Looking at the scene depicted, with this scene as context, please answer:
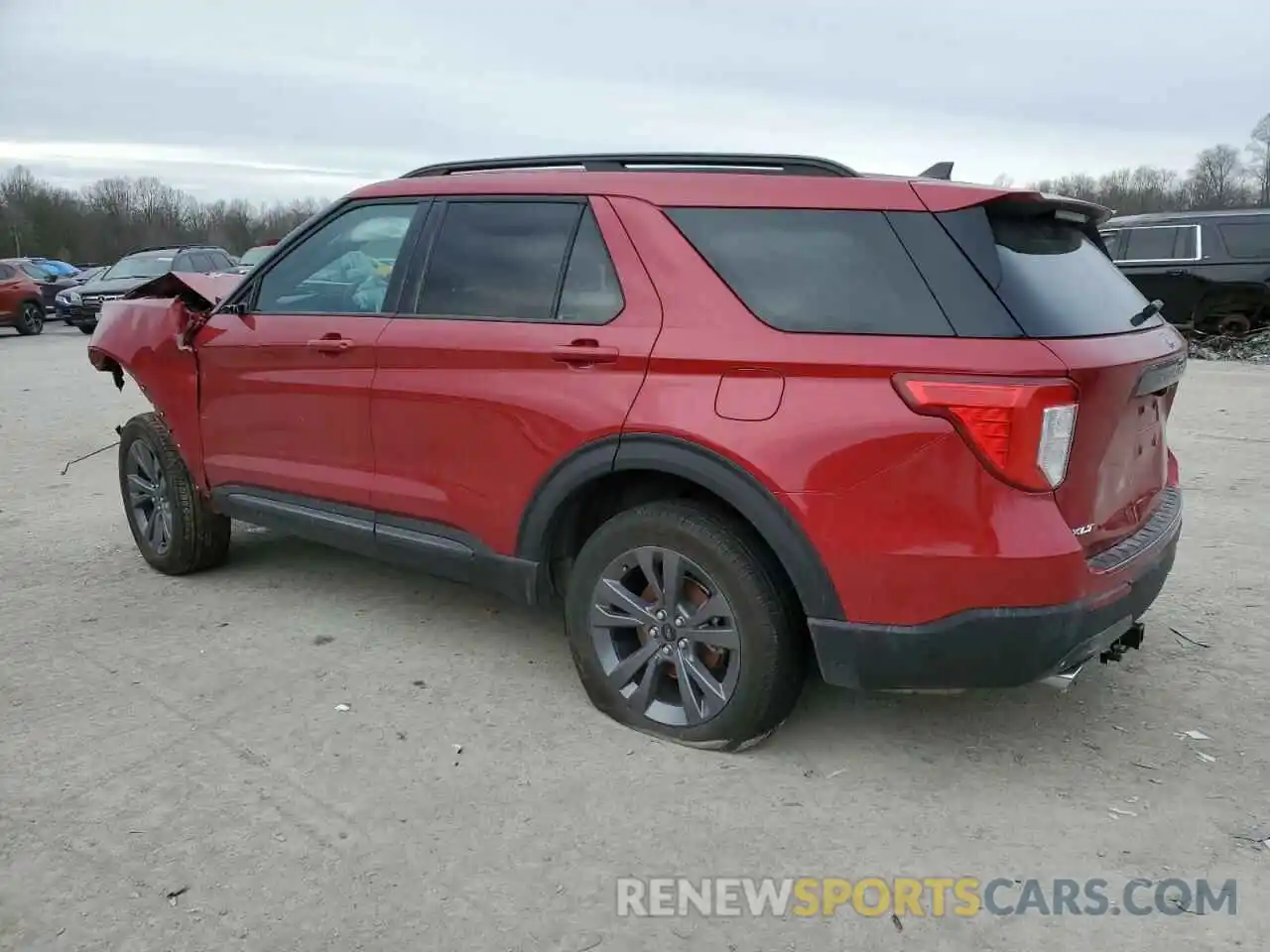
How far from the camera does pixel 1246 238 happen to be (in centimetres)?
1299

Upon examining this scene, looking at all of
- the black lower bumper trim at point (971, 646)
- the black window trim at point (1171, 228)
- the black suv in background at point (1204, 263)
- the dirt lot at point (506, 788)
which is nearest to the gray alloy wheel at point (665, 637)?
the dirt lot at point (506, 788)

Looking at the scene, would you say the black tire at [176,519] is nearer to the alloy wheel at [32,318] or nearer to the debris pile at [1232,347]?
the debris pile at [1232,347]

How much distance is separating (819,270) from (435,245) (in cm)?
156

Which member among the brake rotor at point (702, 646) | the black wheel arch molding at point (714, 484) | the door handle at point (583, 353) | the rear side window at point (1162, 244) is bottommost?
the brake rotor at point (702, 646)

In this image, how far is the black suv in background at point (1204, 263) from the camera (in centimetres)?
1304

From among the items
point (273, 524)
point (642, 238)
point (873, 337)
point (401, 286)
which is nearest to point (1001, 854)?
point (873, 337)

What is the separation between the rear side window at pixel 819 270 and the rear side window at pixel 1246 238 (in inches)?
498

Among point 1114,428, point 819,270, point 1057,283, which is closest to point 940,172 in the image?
point 1057,283

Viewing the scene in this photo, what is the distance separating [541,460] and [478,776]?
1012 millimetres

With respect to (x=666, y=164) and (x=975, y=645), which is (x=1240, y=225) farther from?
(x=975, y=645)

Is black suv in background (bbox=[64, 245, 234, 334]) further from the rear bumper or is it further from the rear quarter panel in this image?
the rear bumper

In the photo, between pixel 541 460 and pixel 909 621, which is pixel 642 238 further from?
pixel 909 621

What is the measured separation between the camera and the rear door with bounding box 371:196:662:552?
3.18 m

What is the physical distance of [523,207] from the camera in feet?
11.6
